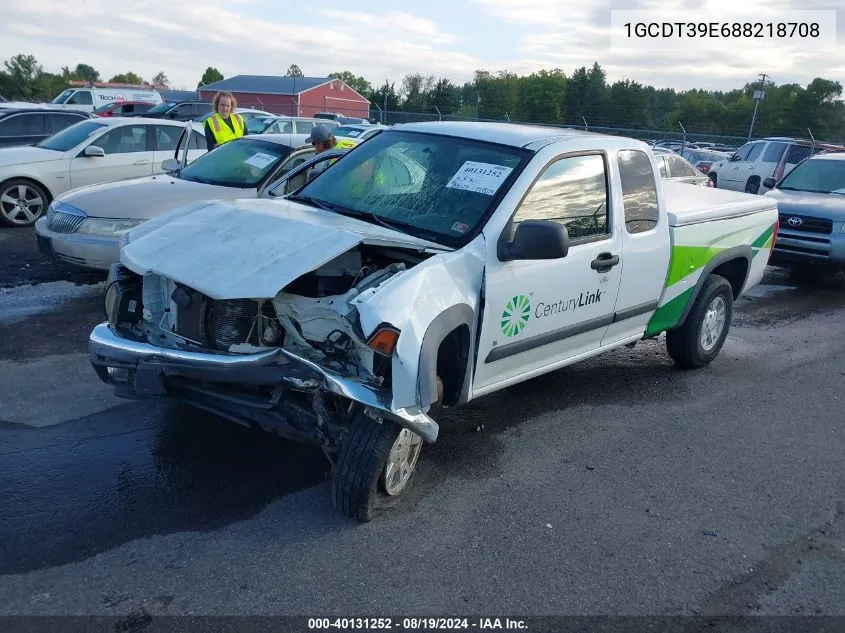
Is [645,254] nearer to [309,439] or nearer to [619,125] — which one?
[309,439]

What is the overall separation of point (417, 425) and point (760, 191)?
16.5m

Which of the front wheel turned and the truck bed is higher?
the truck bed

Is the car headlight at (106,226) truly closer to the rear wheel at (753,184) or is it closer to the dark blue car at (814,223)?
the dark blue car at (814,223)

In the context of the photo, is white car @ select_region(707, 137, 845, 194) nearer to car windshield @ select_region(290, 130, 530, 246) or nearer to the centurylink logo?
car windshield @ select_region(290, 130, 530, 246)

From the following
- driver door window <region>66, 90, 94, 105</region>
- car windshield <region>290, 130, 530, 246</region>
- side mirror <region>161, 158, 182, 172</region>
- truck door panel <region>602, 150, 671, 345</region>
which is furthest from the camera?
driver door window <region>66, 90, 94, 105</region>

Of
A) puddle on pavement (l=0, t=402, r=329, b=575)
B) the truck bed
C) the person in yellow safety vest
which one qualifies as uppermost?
the person in yellow safety vest

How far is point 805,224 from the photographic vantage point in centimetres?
986

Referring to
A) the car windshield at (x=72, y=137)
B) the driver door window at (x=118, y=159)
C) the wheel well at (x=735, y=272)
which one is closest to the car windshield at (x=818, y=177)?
the wheel well at (x=735, y=272)

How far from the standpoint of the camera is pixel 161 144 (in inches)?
440

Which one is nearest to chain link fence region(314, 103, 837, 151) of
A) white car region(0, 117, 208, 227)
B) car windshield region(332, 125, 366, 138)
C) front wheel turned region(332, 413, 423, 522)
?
car windshield region(332, 125, 366, 138)

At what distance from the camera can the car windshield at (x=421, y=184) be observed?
415 centimetres

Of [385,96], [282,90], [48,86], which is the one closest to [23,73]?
[48,86]

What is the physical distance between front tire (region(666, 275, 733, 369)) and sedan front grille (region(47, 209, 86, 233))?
17.6 feet

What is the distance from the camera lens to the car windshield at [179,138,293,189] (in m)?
7.45
